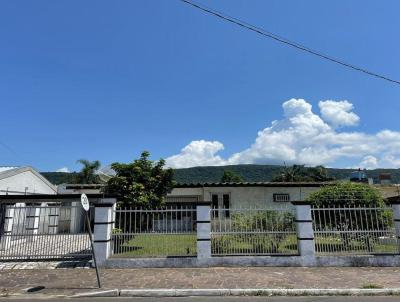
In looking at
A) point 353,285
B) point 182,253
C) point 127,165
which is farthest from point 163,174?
point 353,285

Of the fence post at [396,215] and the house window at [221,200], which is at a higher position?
the house window at [221,200]

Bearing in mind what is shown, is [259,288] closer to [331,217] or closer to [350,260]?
[350,260]

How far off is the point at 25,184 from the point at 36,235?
9.97 m

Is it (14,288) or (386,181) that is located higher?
(386,181)

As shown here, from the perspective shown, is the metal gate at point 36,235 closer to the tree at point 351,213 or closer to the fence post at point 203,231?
the fence post at point 203,231

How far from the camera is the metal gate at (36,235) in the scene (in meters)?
12.4

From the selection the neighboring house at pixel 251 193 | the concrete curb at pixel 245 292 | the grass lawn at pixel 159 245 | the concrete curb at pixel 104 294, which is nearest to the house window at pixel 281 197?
the neighboring house at pixel 251 193

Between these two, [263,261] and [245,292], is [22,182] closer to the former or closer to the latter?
[263,261]

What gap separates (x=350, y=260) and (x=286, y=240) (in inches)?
76.9

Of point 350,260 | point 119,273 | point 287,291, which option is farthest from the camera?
point 350,260

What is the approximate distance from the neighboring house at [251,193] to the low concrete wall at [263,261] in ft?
Result: 42.1

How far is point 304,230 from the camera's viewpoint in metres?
11.2

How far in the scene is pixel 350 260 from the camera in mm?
10922

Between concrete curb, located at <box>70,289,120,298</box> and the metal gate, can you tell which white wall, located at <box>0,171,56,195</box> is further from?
concrete curb, located at <box>70,289,120,298</box>
